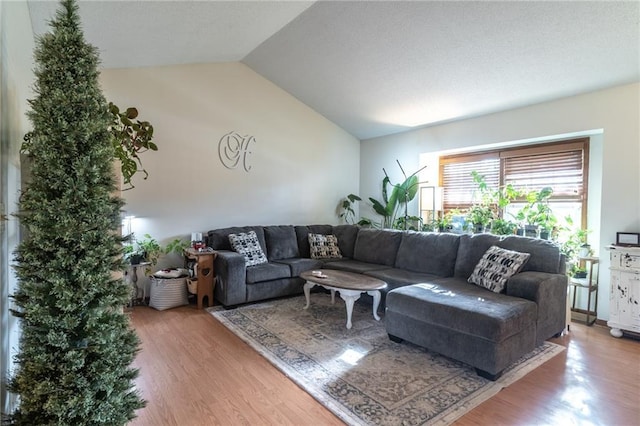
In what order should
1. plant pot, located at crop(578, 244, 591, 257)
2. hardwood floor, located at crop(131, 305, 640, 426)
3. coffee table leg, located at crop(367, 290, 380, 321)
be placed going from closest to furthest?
hardwood floor, located at crop(131, 305, 640, 426)
coffee table leg, located at crop(367, 290, 380, 321)
plant pot, located at crop(578, 244, 591, 257)

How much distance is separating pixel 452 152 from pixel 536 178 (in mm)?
1163

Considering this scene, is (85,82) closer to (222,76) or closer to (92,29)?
(92,29)

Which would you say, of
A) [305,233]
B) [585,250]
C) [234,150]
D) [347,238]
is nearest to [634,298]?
[585,250]

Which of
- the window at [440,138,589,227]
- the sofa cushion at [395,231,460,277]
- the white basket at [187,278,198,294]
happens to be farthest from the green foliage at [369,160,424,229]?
the white basket at [187,278,198,294]

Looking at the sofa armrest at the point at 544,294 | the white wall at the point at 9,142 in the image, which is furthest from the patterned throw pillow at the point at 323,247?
the white wall at the point at 9,142

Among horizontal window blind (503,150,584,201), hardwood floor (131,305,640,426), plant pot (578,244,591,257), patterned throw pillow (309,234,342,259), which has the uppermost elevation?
horizontal window blind (503,150,584,201)

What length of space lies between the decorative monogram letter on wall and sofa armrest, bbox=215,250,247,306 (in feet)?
4.89

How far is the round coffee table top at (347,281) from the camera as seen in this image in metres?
3.14

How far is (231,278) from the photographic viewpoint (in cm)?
374

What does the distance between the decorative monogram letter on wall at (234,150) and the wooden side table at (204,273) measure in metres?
1.40

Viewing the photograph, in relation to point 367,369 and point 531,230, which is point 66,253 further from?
point 531,230

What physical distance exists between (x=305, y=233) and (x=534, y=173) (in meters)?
3.17

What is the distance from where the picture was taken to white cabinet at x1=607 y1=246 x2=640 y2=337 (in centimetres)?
296

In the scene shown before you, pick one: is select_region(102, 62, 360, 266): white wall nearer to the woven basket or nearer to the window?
the woven basket
